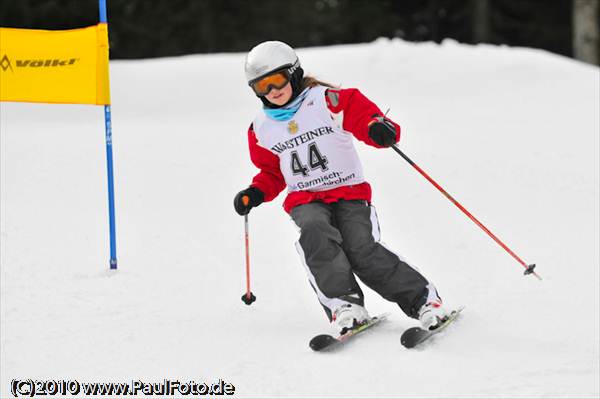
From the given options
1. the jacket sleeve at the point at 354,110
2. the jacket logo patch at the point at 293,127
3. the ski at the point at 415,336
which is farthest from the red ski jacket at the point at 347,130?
the ski at the point at 415,336

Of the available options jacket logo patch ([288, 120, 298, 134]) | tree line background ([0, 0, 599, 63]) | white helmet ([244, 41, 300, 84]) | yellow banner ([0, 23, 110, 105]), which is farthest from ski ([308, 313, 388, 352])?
tree line background ([0, 0, 599, 63])

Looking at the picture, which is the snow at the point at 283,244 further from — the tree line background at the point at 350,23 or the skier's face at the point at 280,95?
the tree line background at the point at 350,23

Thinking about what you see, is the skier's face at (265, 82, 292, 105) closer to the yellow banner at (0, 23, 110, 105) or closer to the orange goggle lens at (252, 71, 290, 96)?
the orange goggle lens at (252, 71, 290, 96)

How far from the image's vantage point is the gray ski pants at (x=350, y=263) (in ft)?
14.4

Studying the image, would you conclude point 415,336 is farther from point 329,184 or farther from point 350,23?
point 350,23

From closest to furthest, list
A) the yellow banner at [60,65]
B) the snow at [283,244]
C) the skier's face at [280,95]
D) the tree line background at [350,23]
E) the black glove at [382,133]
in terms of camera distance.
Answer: the snow at [283,244] < the black glove at [382,133] < the skier's face at [280,95] < the yellow banner at [60,65] < the tree line background at [350,23]

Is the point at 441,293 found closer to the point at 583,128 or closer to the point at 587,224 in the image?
the point at 587,224

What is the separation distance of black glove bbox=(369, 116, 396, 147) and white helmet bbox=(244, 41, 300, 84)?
1.97 ft

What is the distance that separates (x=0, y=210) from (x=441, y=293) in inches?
145

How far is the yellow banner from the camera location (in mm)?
5664

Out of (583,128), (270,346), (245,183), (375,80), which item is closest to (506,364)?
(270,346)

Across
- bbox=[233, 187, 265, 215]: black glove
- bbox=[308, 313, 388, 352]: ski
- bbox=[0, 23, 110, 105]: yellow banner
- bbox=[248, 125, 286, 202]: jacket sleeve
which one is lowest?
bbox=[308, 313, 388, 352]: ski

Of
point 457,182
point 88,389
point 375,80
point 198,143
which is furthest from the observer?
point 375,80

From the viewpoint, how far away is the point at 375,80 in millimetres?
11211
